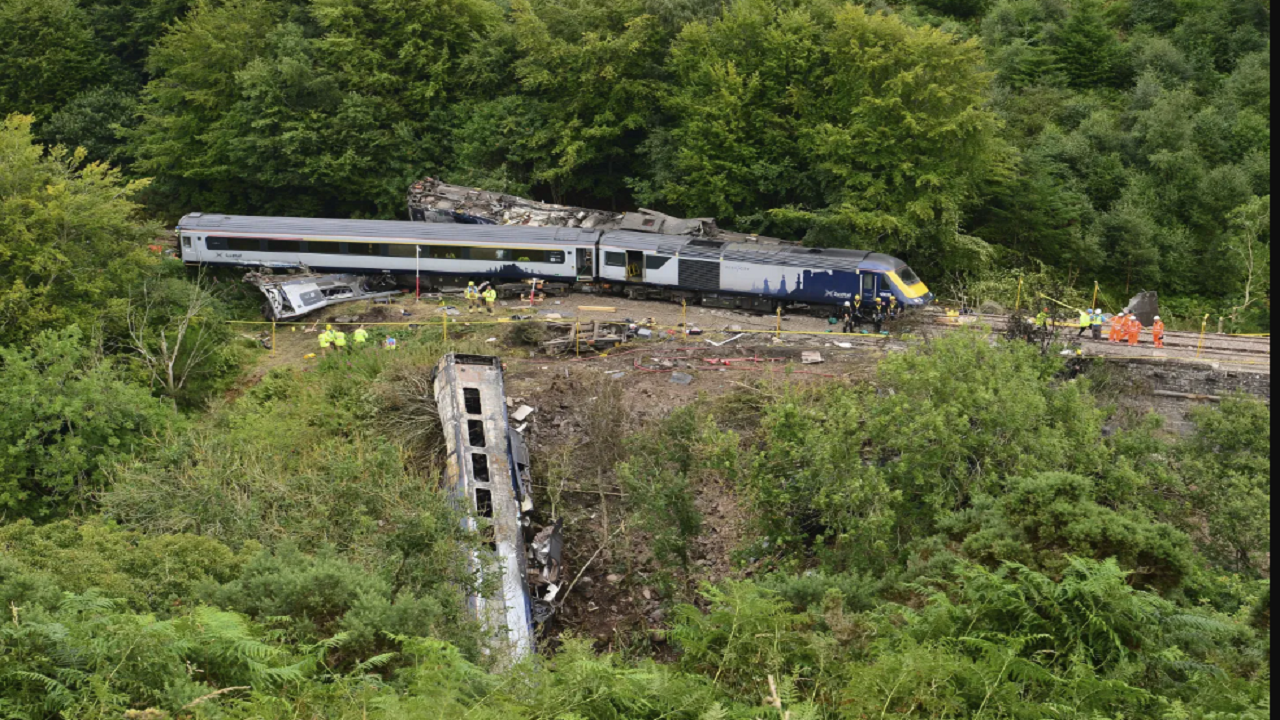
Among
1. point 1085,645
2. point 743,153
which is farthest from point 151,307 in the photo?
point 1085,645

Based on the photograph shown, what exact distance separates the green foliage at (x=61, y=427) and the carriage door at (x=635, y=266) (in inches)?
561

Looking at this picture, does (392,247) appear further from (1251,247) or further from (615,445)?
(1251,247)

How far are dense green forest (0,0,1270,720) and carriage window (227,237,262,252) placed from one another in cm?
148

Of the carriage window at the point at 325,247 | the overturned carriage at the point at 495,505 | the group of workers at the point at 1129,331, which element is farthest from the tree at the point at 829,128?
the overturned carriage at the point at 495,505

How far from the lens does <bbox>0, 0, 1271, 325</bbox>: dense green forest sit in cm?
3522

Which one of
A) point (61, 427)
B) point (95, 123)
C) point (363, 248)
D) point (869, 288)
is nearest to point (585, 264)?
point (363, 248)

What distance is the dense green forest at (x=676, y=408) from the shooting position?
11367 mm

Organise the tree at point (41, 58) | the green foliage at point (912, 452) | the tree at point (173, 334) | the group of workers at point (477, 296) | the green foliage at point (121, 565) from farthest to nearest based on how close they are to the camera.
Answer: the tree at point (41, 58)
the group of workers at point (477, 296)
the tree at point (173, 334)
the green foliage at point (912, 452)
the green foliage at point (121, 565)

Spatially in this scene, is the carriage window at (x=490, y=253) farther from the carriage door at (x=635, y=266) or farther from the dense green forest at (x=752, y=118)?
the dense green forest at (x=752, y=118)

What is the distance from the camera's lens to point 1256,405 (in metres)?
20.4

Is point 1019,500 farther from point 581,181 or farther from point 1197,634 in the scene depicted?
point 581,181

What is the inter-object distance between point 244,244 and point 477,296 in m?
8.30

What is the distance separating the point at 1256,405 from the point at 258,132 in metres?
34.6

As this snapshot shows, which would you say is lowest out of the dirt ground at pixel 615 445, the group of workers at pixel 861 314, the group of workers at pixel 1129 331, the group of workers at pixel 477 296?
the dirt ground at pixel 615 445
